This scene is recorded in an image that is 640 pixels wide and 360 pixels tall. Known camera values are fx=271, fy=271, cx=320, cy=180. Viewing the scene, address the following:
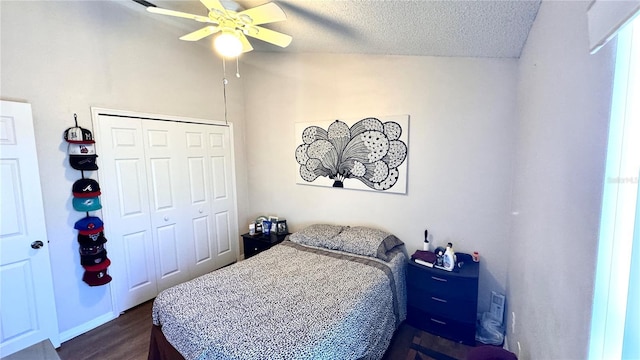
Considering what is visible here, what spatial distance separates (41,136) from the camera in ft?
7.05

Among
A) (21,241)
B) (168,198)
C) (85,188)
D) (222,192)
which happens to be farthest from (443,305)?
(21,241)

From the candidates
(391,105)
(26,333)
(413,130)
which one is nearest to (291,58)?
(391,105)

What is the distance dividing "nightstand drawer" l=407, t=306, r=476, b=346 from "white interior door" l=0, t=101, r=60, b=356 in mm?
3033

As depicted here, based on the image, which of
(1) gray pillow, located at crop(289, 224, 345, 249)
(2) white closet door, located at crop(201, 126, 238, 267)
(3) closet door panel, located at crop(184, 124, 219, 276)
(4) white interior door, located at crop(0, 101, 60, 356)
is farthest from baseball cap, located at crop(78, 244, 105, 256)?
(1) gray pillow, located at crop(289, 224, 345, 249)

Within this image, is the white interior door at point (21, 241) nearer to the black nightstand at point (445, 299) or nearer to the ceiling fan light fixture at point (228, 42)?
the ceiling fan light fixture at point (228, 42)

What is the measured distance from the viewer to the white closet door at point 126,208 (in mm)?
2531

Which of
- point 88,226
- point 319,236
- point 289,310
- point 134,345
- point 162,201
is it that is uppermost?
point 162,201

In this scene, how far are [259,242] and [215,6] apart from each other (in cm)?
244

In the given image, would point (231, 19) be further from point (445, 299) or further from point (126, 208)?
point (445, 299)

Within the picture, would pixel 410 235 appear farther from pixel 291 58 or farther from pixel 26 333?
pixel 26 333

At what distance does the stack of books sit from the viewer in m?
2.35

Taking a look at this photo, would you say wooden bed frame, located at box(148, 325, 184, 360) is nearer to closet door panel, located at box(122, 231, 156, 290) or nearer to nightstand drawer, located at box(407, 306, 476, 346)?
closet door panel, located at box(122, 231, 156, 290)

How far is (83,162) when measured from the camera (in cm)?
231

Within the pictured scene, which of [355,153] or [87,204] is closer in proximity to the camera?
[87,204]
